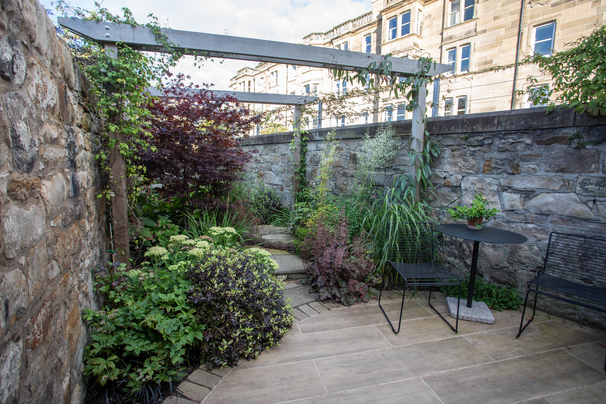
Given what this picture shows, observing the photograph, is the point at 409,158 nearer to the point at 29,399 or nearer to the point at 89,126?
the point at 89,126

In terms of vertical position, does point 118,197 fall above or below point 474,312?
above

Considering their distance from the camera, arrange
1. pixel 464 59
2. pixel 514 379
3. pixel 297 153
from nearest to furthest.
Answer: pixel 514 379 < pixel 297 153 < pixel 464 59

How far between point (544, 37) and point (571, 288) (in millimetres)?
11013

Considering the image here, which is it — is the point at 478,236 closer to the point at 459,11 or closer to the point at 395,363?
the point at 395,363

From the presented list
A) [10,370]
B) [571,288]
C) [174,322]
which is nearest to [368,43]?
[571,288]

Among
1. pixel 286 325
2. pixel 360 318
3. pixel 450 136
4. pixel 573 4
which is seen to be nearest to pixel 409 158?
pixel 450 136

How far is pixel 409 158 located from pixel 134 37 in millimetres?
3001

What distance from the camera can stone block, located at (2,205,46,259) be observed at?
2.92 feet

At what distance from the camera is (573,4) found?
28.2ft

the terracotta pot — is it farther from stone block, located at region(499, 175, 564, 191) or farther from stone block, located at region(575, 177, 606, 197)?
stone block, located at region(575, 177, 606, 197)

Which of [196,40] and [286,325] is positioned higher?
[196,40]

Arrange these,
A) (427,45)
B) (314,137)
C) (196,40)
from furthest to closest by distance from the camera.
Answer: (427,45) → (314,137) → (196,40)

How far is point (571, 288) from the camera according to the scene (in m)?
2.17

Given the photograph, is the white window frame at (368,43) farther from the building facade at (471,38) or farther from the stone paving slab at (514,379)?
the stone paving slab at (514,379)
